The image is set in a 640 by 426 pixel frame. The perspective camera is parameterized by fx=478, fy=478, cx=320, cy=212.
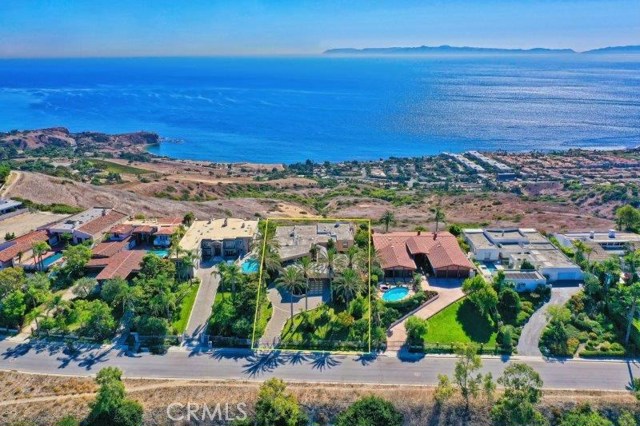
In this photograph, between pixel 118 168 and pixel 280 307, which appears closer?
pixel 280 307

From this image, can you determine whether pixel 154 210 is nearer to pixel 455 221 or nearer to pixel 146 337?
pixel 146 337

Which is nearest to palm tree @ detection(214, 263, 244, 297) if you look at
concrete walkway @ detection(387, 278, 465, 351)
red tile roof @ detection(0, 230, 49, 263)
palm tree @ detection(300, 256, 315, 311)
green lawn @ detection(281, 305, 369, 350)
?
palm tree @ detection(300, 256, 315, 311)

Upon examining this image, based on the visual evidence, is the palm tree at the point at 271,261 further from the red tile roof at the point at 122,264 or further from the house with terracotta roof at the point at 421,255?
the red tile roof at the point at 122,264

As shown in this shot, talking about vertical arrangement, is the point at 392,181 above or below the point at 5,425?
below

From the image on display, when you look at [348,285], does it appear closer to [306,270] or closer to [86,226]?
[306,270]

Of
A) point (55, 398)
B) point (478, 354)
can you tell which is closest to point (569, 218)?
point (478, 354)

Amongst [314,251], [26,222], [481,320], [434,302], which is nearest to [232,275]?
[314,251]
